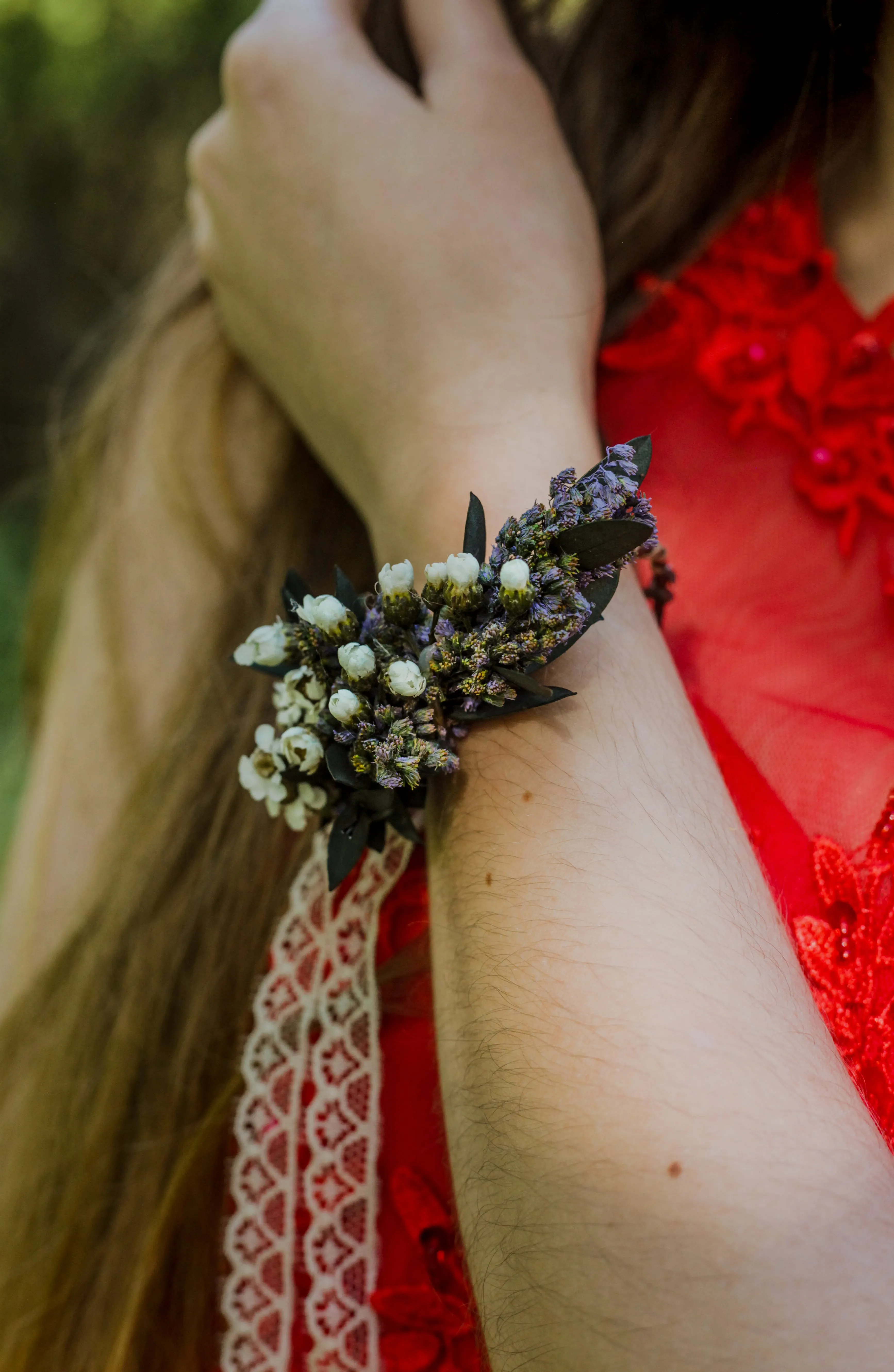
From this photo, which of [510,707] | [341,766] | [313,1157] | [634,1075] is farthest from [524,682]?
[313,1157]

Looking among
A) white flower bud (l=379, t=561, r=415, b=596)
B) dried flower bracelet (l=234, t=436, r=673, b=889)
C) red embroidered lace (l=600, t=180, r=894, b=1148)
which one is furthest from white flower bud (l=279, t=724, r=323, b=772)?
red embroidered lace (l=600, t=180, r=894, b=1148)

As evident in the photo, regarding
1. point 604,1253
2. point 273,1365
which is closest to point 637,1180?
point 604,1253

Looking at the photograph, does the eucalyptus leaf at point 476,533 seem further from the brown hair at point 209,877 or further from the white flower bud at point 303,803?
the brown hair at point 209,877

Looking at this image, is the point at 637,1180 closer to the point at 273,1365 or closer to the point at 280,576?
the point at 273,1365

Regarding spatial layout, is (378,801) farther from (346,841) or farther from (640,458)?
(640,458)

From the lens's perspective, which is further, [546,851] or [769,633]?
[769,633]

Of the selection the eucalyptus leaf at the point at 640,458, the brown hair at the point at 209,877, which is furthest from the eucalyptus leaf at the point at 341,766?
the brown hair at the point at 209,877
